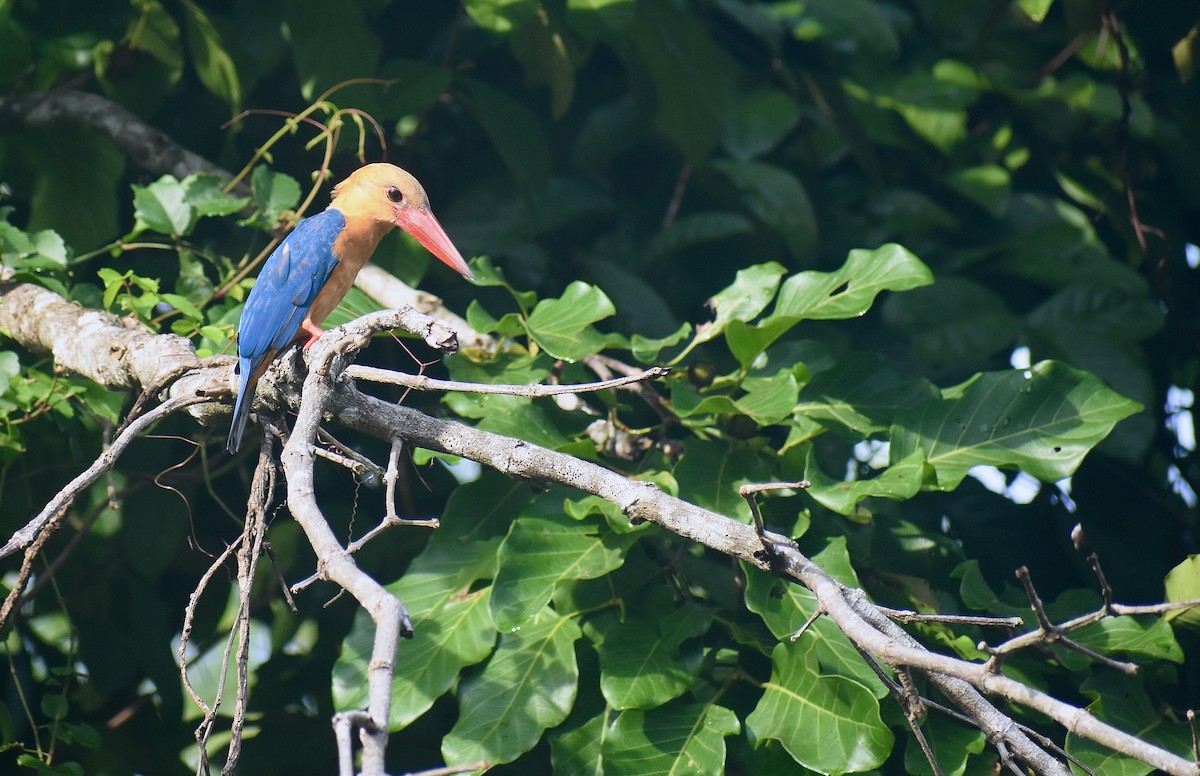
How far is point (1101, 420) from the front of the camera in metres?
2.16

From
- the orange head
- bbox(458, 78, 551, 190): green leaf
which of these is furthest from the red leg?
bbox(458, 78, 551, 190): green leaf

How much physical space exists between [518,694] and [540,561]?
0.28 m

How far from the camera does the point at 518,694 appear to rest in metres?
2.04

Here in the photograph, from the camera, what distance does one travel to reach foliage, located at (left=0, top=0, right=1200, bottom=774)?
81.8 inches

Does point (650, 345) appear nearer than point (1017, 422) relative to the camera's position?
No

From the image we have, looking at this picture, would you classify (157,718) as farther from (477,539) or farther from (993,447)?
(993,447)

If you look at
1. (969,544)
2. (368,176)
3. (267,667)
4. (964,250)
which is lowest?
(267,667)

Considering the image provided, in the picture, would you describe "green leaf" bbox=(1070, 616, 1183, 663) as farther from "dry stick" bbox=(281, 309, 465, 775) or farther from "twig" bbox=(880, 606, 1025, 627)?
"dry stick" bbox=(281, 309, 465, 775)

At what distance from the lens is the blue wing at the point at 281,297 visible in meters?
2.04

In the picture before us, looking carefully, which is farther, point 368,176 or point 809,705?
point 368,176

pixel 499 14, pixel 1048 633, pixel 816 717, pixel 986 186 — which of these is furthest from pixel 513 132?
pixel 1048 633

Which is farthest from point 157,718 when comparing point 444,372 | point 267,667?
point 444,372

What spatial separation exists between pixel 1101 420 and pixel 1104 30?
1.82 m

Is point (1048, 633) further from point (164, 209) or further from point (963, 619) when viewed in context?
point (164, 209)
